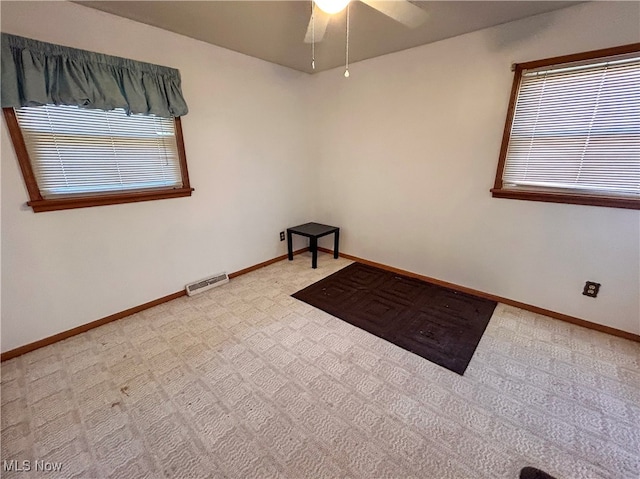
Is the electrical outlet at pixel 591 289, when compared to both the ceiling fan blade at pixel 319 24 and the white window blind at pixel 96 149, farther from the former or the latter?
the white window blind at pixel 96 149

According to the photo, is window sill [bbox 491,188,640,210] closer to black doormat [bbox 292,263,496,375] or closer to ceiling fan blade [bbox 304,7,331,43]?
black doormat [bbox 292,263,496,375]

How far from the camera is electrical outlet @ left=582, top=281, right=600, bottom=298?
211 cm

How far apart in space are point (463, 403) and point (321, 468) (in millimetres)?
871

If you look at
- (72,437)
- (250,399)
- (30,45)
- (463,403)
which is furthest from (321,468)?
(30,45)

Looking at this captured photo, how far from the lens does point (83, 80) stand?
71.1 inches

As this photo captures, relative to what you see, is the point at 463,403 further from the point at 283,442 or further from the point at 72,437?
the point at 72,437

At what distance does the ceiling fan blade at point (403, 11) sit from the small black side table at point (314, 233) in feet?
6.82

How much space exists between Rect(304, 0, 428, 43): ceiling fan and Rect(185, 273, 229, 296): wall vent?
230 cm

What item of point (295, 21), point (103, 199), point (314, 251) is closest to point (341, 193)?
point (314, 251)

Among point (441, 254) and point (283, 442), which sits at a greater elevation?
point (441, 254)

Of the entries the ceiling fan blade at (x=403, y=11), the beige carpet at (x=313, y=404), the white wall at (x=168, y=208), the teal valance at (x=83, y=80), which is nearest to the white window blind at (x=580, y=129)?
the ceiling fan blade at (x=403, y=11)

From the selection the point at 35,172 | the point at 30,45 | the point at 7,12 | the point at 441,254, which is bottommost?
the point at 441,254

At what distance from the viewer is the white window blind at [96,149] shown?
5.83 ft

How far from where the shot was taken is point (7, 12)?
1.57 m
